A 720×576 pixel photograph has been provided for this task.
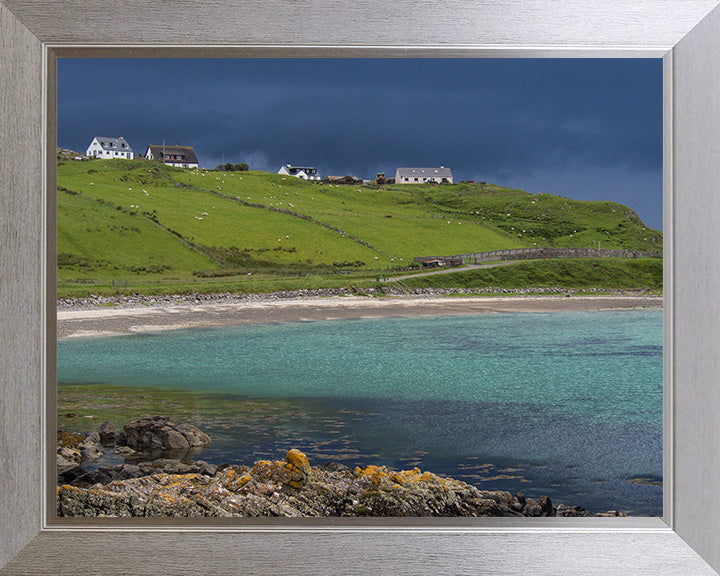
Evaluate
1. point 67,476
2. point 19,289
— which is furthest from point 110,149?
point 19,289

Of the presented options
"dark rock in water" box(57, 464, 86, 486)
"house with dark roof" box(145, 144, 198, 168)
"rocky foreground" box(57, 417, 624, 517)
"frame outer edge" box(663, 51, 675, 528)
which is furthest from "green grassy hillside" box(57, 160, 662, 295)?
"frame outer edge" box(663, 51, 675, 528)

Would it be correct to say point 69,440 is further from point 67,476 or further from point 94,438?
point 67,476

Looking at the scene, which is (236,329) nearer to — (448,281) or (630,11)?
(448,281)

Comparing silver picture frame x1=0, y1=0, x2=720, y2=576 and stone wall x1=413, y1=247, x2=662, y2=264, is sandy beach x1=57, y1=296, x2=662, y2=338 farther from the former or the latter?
silver picture frame x1=0, y1=0, x2=720, y2=576

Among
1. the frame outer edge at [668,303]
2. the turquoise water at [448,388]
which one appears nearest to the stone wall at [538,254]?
the turquoise water at [448,388]

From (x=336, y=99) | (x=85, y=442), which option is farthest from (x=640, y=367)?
(x=336, y=99)

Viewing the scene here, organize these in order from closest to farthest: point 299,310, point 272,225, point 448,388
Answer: point 448,388 < point 299,310 < point 272,225

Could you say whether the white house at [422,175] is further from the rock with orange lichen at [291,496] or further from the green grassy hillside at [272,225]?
the rock with orange lichen at [291,496]
